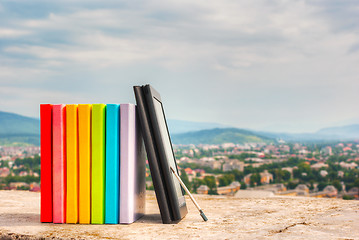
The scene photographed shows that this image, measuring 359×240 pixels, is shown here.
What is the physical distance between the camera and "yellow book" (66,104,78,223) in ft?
10.9

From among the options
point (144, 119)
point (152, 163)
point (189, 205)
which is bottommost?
point (189, 205)

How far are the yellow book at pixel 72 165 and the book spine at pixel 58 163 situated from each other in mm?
41

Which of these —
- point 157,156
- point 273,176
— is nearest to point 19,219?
point 157,156

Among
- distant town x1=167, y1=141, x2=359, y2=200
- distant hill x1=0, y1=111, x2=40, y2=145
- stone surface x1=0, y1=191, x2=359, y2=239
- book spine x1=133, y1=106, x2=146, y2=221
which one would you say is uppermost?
distant hill x1=0, y1=111, x2=40, y2=145

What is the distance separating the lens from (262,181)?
65.6 m

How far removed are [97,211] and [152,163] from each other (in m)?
Result: 0.61

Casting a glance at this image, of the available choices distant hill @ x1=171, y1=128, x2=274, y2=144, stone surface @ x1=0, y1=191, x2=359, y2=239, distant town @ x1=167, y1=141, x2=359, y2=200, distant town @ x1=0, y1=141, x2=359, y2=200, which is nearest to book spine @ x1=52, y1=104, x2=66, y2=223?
stone surface @ x1=0, y1=191, x2=359, y2=239

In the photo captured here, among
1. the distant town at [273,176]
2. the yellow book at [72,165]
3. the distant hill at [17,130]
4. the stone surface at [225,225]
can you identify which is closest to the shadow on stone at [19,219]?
the stone surface at [225,225]

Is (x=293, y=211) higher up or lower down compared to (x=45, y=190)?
lower down

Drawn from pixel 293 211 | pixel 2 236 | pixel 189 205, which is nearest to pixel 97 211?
pixel 2 236

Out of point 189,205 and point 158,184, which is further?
point 189,205

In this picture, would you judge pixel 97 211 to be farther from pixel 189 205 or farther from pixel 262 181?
pixel 262 181

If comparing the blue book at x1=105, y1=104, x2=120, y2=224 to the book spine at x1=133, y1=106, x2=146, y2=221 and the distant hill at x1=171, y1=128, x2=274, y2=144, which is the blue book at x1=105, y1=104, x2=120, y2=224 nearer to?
the book spine at x1=133, y1=106, x2=146, y2=221

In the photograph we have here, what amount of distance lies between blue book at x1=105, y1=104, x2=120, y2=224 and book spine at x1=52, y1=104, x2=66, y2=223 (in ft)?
1.27
